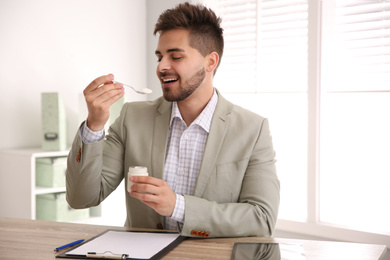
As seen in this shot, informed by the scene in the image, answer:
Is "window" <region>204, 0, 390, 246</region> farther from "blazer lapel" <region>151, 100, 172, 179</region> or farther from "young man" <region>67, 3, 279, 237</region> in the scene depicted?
"blazer lapel" <region>151, 100, 172, 179</region>

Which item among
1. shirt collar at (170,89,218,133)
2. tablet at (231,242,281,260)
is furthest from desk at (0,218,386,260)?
shirt collar at (170,89,218,133)

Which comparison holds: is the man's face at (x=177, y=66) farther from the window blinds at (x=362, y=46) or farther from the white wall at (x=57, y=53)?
the white wall at (x=57, y=53)

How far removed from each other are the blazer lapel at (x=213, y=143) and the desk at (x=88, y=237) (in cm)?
29

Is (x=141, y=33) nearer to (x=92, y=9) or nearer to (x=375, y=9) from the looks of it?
(x=92, y=9)

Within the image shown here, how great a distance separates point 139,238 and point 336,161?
1.99 meters

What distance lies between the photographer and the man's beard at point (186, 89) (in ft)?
6.44

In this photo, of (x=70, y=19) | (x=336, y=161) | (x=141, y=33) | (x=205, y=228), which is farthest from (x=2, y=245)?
(x=141, y=33)

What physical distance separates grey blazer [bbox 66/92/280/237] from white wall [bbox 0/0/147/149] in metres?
1.69

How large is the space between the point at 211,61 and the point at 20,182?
1875 mm

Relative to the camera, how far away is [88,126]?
178cm

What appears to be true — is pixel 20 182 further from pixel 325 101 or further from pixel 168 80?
pixel 325 101

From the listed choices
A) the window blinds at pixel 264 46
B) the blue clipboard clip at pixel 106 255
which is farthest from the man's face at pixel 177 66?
the window blinds at pixel 264 46

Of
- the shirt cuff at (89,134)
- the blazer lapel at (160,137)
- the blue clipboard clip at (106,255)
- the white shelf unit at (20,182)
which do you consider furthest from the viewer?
the white shelf unit at (20,182)

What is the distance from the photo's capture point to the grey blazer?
5.58 ft
